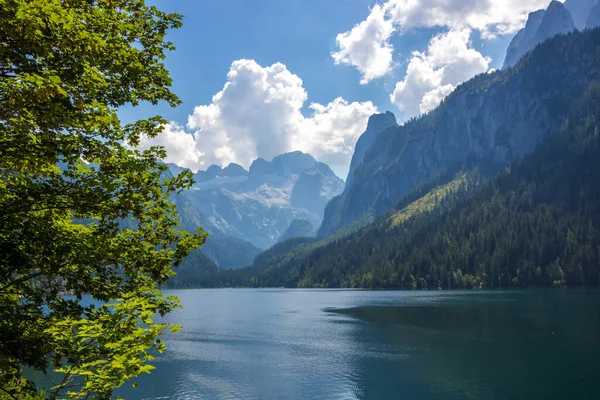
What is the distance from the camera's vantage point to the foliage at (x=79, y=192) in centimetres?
1101

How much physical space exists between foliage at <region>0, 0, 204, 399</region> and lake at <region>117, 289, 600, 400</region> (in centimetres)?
4311

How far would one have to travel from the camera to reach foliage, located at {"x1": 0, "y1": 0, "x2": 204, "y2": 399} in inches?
433

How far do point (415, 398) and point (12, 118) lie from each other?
51108 millimetres

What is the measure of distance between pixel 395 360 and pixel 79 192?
217 ft

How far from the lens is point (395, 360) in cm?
6875

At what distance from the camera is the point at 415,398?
49.9 meters

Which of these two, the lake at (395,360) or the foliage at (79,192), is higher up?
the foliage at (79,192)

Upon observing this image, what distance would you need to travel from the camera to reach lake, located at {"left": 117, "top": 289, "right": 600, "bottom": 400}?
52.8 m

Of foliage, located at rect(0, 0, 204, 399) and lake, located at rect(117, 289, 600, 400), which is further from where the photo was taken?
lake, located at rect(117, 289, 600, 400)

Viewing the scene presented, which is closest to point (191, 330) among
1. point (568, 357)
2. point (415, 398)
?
point (415, 398)

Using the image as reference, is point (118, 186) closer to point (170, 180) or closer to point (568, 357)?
point (170, 180)

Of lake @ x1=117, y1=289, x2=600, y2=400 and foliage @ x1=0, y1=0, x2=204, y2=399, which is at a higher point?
foliage @ x1=0, y1=0, x2=204, y2=399

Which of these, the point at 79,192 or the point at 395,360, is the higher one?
the point at 79,192

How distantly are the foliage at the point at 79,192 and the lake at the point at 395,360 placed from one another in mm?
43111
